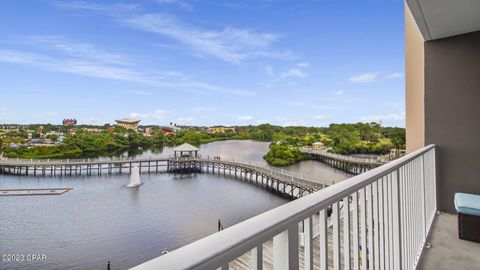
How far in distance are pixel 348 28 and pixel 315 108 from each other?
29.5m

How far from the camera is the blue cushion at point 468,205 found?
77.0 inches

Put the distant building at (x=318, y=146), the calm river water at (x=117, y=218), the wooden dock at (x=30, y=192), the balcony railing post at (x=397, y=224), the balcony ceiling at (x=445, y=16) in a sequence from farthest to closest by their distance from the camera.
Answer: the distant building at (x=318, y=146) → the wooden dock at (x=30, y=192) → the calm river water at (x=117, y=218) → the balcony ceiling at (x=445, y=16) → the balcony railing post at (x=397, y=224)

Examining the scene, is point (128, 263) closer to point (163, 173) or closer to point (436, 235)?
point (436, 235)

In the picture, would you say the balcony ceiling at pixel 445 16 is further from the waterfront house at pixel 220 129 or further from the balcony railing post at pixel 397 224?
the waterfront house at pixel 220 129

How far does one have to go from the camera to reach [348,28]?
66.4 ft

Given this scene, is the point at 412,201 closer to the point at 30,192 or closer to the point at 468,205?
the point at 468,205

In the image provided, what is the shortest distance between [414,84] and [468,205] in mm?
2077

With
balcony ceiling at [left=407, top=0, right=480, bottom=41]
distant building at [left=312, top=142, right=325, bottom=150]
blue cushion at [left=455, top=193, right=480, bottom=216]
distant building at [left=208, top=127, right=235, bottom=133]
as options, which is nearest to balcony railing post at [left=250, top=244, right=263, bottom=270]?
balcony ceiling at [left=407, top=0, right=480, bottom=41]

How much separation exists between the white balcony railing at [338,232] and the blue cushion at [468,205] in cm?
71

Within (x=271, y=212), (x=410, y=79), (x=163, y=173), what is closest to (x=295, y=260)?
(x=271, y=212)

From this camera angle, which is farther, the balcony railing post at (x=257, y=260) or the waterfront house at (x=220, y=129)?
the waterfront house at (x=220, y=129)

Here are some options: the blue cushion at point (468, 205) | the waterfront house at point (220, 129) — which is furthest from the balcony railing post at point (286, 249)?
the waterfront house at point (220, 129)

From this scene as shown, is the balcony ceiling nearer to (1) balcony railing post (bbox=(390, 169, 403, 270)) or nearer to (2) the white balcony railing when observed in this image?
(2) the white balcony railing

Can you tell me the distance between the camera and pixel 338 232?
66 cm
